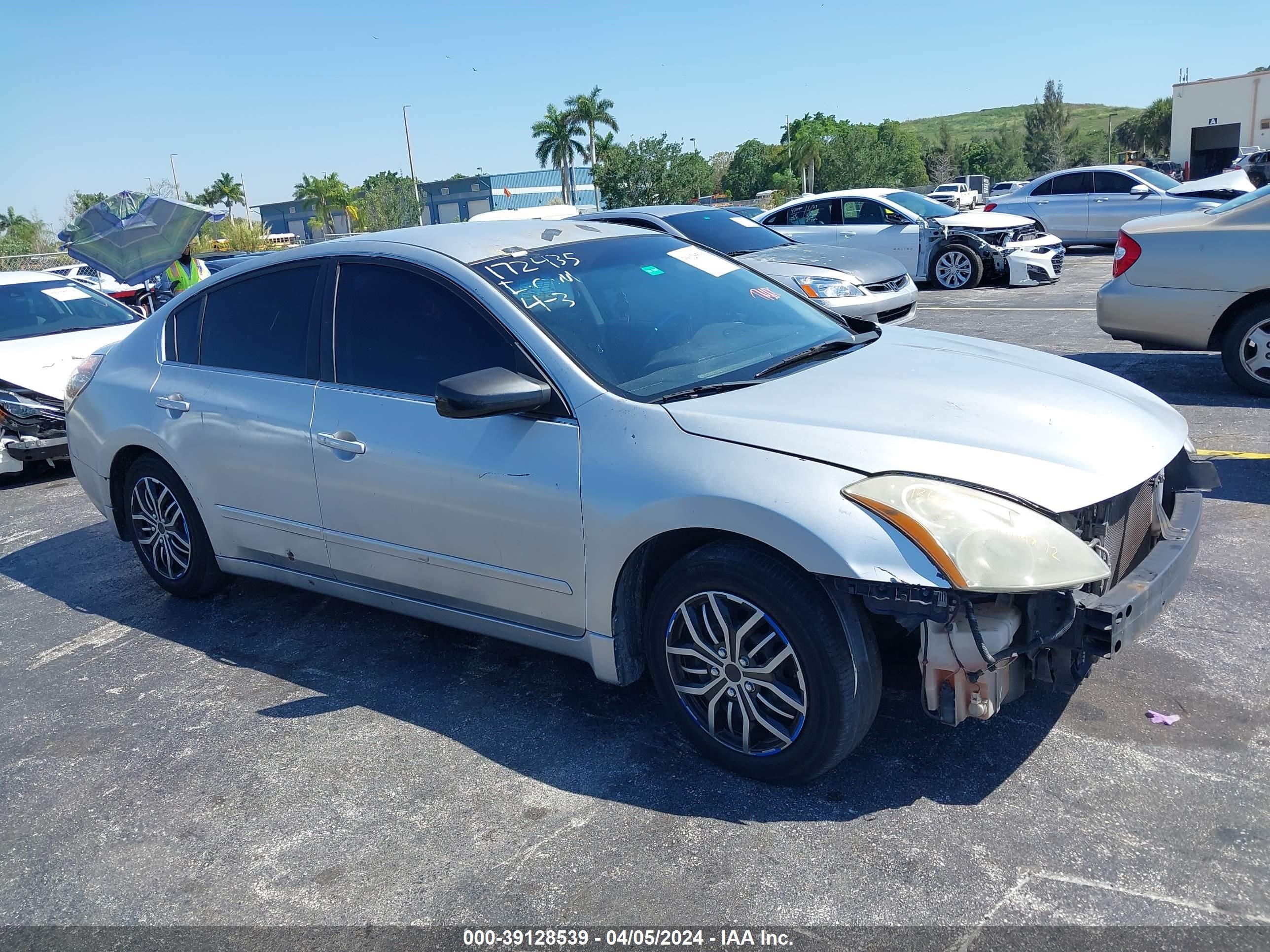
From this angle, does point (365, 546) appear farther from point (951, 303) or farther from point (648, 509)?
point (951, 303)

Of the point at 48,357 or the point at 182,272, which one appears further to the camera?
the point at 182,272

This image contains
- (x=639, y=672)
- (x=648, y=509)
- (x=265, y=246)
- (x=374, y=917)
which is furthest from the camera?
(x=265, y=246)

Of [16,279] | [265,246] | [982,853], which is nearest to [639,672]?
[982,853]

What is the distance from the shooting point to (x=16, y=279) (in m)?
9.13

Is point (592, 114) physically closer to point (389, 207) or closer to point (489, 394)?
point (389, 207)

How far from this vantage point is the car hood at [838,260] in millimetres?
10055

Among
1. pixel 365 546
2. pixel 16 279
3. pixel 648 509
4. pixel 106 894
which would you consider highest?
pixel 16 279

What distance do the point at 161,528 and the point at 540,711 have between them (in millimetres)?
2460

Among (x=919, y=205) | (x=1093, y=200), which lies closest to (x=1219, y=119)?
(x=1093, y=200)

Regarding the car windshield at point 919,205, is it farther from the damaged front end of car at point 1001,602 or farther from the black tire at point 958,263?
the damaged front end of car at point 1001,602

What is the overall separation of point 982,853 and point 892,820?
268mm

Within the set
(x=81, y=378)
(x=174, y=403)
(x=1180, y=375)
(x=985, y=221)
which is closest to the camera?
(x=174, y=403)

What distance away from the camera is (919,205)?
51.0 feet

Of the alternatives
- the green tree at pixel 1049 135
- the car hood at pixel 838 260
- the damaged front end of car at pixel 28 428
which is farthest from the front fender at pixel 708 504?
the green tree at pixel 1049 135
